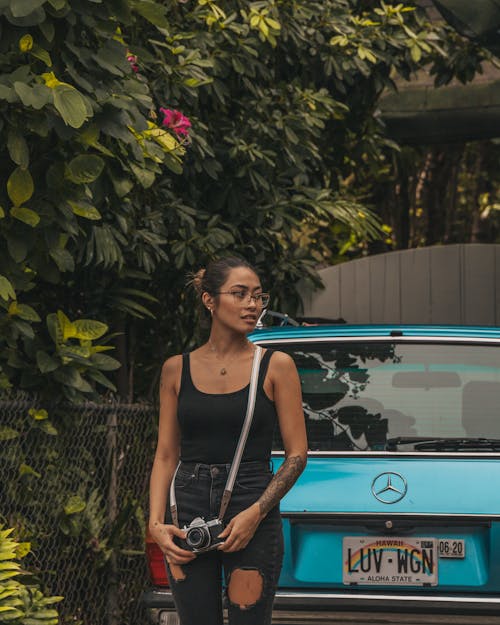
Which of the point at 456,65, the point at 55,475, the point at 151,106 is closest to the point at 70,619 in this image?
the point at 55,475

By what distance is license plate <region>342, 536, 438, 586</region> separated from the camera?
5266 mm

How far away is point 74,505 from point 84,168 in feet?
5.99

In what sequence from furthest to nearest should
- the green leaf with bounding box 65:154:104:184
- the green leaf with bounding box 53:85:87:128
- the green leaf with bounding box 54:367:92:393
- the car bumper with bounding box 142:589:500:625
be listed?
1. the green leaf with bounding box 54:367:92:393
2. the green leaf with bounding box 65:154:104:184
3. the green leaf with bounding box 53:85:87:128
4. the car bumper with bounding box 142:589:500:625

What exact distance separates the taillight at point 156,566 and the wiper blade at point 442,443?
1021 mm

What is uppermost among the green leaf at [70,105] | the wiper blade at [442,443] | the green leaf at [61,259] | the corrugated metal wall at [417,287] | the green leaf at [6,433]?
the corrugated metal wall at [417,287]

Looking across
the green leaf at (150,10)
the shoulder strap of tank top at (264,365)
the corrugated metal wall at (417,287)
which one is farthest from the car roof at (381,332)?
the corrugated metal wall at (417,287)

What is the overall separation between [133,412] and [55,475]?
4.10ft

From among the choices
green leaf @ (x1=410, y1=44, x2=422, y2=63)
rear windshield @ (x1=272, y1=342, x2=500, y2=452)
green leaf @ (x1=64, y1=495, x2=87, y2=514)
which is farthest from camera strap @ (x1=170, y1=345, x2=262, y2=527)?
green leaf @ (x1=410, y1=44, x2=422, y2=63)

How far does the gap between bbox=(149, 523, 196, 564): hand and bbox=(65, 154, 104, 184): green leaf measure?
2280 millimetres

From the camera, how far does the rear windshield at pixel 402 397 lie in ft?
18.4

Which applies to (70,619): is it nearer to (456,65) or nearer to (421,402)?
(421,402)

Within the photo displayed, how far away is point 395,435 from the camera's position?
5.61m

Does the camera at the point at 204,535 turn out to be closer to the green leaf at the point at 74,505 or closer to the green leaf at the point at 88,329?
the green leaf at the point at 88,329

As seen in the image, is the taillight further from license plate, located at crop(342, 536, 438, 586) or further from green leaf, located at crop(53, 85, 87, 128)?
green leaf, located at crop(53, 85, 87, 128)
